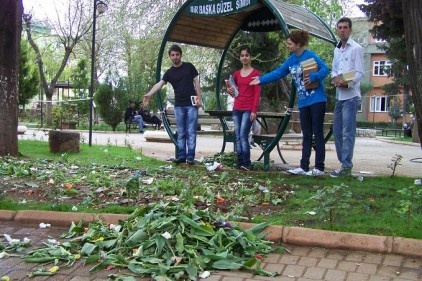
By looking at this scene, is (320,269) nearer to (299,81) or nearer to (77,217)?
(77,217)

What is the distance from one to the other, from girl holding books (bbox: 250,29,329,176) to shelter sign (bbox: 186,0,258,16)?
116 cm

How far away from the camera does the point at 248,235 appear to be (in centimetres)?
404

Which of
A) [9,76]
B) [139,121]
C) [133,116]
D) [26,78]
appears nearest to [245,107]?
[9,76]

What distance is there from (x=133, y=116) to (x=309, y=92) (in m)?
18.5

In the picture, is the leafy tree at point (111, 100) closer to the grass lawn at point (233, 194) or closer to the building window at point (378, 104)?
the grass lawn at point (233, 194)

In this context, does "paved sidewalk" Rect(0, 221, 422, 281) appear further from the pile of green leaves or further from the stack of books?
the stack of books

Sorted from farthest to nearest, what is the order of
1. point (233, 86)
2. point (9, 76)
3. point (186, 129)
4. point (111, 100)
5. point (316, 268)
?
1. point (111, 100)
2. point (9, 76)
3. point (186, 129)
4. point (233, 86)
5. point (316, 268)

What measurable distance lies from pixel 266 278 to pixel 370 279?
663 mm

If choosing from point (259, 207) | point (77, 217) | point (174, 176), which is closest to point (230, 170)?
point (174, 176)

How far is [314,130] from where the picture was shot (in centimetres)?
704

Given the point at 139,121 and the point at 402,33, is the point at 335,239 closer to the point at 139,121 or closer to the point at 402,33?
the point at 402,33

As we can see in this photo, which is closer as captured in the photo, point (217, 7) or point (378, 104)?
point (217, 7)

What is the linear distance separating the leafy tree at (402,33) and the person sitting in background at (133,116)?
10.7 metres

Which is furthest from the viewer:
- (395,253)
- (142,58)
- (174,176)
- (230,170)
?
(142,58)
